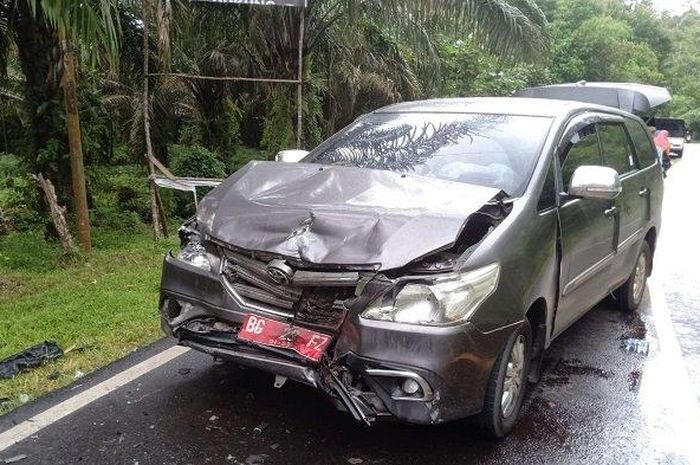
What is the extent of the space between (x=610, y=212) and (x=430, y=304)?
2.26m

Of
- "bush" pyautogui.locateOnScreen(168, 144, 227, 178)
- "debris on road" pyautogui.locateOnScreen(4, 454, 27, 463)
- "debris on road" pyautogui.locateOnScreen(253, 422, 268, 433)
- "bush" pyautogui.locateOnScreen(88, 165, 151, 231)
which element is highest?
"debris on road" pyautogui.locateOnScreen(4, 454, 27, 463)

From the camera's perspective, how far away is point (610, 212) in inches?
186

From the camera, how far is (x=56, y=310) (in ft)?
18.2

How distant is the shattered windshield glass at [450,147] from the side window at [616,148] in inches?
36.9

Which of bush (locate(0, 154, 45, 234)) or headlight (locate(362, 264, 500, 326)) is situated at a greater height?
headlight (locate(362, 264, 500, 326))

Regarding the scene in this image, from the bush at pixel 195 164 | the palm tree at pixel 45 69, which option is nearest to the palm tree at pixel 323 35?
the bush at pixel 195 164

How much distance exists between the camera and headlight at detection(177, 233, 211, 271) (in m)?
3.67

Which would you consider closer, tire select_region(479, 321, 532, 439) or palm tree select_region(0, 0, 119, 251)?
tire select_region(479, 321, 532, 439)

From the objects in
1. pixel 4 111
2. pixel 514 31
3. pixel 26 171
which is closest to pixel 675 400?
pixel 514 31

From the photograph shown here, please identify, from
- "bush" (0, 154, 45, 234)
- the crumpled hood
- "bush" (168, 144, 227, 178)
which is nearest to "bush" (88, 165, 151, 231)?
"bush" (168, 144, 227, 178)

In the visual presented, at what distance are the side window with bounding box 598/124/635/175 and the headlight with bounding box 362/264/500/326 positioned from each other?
98.7 inches

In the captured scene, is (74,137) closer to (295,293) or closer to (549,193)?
(295,293)

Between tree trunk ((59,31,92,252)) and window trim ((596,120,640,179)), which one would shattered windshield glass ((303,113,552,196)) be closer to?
window trim ((596,120,640,179))

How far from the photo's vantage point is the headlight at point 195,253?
3672 mm
